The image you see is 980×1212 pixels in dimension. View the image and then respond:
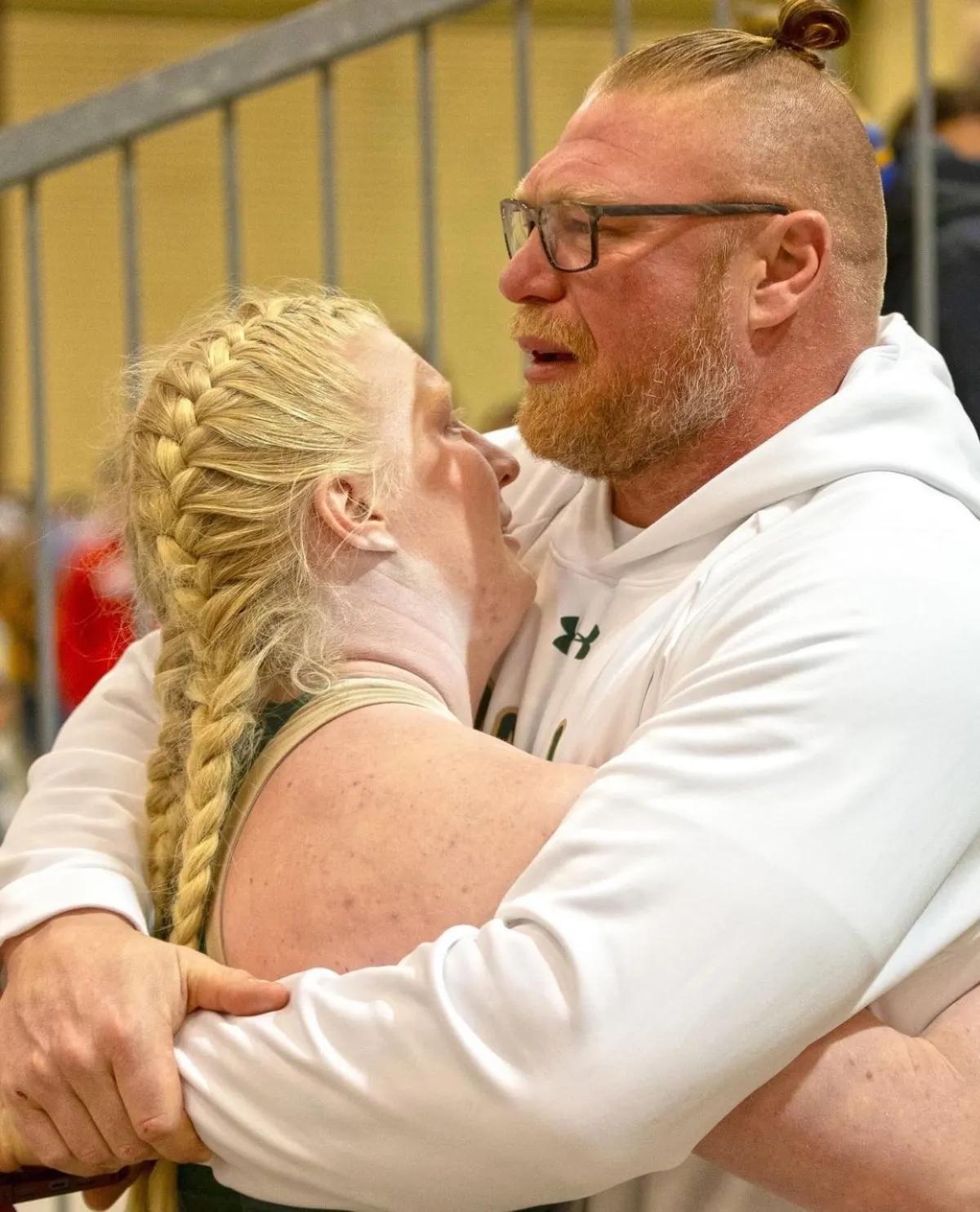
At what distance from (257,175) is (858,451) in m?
7.02

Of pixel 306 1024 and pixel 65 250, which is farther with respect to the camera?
pixel 65 250

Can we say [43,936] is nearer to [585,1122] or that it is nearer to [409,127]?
[585,1122]

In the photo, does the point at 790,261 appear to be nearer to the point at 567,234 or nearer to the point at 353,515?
the point at 567,234

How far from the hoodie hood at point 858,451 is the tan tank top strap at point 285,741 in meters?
0.31

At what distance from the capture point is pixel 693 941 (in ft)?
3.95

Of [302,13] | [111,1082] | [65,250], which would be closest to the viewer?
[111,1082]

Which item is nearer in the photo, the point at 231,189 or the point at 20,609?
the point at 231,189

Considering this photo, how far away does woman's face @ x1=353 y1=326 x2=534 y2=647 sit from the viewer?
5.31ft

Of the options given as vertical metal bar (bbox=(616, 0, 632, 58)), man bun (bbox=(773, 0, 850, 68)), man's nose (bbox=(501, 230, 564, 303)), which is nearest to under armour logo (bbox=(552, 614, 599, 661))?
man's nose (bbox=(501, 230, 564, 303))

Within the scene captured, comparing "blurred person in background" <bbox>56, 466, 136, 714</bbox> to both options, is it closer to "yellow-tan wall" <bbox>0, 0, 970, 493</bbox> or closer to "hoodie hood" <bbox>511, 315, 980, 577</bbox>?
"hoodie hood" <bbox>511, 315, 980, 577</bbox>

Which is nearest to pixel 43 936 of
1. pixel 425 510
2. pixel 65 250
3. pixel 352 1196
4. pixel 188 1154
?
pixel 188 1154

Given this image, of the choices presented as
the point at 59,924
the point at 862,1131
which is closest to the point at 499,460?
the point at 59,924

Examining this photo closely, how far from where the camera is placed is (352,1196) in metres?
1.28

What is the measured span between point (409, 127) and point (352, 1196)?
7399 mm
